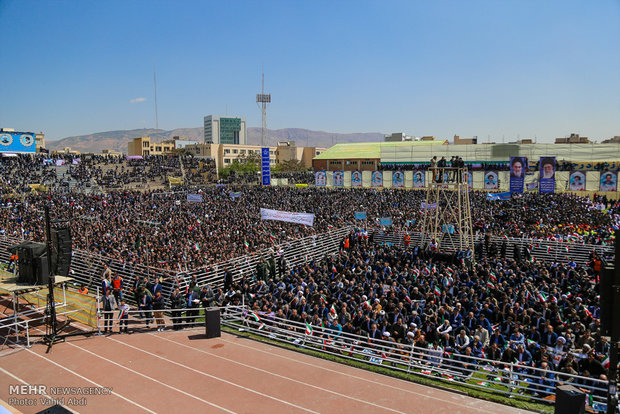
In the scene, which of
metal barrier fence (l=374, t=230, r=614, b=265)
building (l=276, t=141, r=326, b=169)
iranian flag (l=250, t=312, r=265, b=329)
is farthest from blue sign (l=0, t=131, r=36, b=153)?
building (l=276, t=141, r=326, b=169)

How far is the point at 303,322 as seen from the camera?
11586 mm

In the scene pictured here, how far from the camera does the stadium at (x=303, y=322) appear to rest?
26.7 feet

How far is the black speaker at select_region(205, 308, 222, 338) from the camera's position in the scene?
1152 centimetres

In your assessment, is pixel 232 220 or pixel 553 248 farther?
pixel 232 220

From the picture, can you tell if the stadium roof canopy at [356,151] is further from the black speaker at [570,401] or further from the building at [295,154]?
the black speaker at [570,401]

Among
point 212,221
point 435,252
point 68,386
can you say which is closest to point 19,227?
point 212,221

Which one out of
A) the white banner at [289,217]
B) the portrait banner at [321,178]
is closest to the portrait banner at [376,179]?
the portrait banner at [321,178]

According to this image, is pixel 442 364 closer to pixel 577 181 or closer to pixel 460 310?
pixel 460 310

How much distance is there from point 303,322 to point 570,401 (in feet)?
21.8

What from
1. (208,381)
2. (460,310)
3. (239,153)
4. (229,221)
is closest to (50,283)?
(208,381)

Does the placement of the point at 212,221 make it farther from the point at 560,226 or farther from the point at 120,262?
the point at 560,226

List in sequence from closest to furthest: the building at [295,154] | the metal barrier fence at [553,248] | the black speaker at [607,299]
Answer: the black speaker at [607,299], the metal barrier fence at [553,248], the building at [295,154]

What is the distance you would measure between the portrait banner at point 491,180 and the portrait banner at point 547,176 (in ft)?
17.1

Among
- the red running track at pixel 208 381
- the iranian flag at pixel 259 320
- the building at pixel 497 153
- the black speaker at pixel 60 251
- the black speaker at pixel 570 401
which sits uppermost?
the building at pixel 497 153
